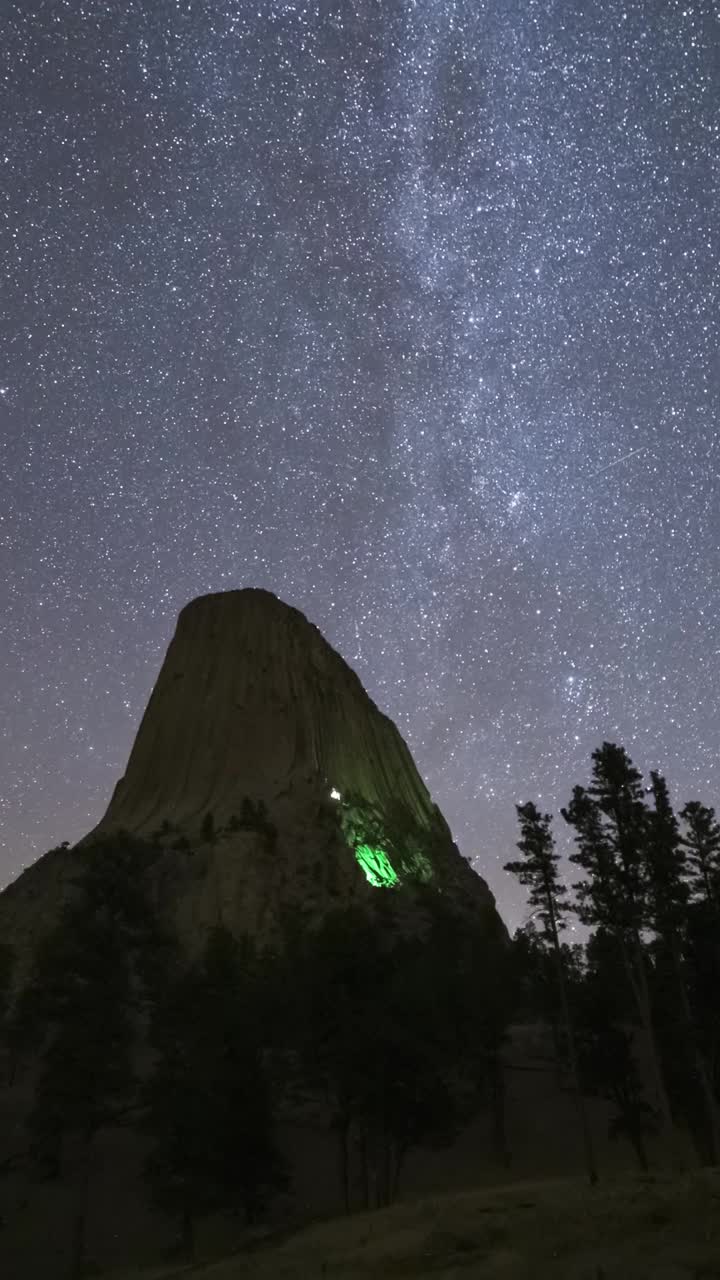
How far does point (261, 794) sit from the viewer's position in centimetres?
7669

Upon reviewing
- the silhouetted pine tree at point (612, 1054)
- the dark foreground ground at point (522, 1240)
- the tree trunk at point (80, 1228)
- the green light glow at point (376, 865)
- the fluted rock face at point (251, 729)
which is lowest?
the tree trunk at point (80, 1228)

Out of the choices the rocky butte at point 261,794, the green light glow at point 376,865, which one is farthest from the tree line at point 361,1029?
the green light glow at point 376,865

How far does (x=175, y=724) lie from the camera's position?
87.2m

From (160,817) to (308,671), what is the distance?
23340 millimetres

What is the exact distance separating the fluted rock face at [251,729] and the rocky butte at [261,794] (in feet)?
0.52

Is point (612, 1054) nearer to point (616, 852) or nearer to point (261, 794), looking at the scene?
point (616, 852)

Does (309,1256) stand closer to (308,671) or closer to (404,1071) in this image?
(404,1071)

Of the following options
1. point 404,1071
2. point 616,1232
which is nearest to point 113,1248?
point 404,1071

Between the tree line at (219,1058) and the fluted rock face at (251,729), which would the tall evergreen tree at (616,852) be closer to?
the tree line at (219,1058)

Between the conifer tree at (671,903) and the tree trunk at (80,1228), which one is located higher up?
the conifer tree at (671,903)

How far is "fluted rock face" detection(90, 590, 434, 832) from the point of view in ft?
262

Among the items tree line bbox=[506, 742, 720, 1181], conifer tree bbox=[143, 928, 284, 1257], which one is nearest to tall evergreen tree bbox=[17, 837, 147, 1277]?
conifer tree bbox=[143, 928, 284, 1257]

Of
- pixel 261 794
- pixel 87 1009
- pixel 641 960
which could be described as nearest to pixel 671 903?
pixel 641 960

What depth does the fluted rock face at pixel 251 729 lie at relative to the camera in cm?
7981
